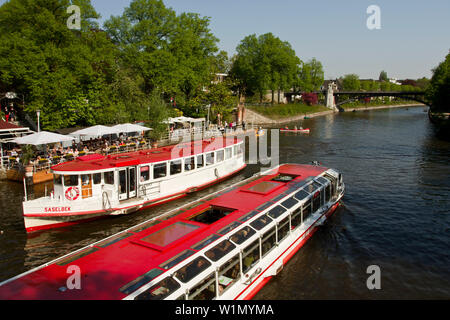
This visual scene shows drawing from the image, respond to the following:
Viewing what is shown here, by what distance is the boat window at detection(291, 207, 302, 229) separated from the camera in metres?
16.0

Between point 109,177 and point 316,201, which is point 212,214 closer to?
point 316,201

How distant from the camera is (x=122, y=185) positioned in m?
20.5

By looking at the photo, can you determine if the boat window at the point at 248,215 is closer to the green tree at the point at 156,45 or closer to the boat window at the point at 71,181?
the boat window at the point at 71,181

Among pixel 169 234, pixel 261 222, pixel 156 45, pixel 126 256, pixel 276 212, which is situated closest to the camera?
pixel 126 256

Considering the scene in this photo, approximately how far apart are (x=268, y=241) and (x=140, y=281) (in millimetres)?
6289

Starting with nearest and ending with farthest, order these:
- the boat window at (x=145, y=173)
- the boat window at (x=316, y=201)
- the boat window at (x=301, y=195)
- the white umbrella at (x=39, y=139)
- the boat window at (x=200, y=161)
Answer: the boat window at (x=301, y=195)
the boat window at (x=316, y=201)
the boat window at (x=145, y=173)
the boat window at (x=200, y=161)
the white umbrella at (x=39, y=139)

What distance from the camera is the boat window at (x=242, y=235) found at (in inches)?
476

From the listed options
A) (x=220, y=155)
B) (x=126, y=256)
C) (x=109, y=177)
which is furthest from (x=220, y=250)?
(x=220, y=155)

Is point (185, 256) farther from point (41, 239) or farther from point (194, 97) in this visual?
point (194, 97)

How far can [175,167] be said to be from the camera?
79.7 ft

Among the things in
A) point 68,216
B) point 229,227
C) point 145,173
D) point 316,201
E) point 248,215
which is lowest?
point 68,216

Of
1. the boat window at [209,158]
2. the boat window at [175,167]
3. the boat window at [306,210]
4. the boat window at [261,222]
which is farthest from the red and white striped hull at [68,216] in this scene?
the boat window at [306,210]

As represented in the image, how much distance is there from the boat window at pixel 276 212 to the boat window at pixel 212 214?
1725 millimetres
